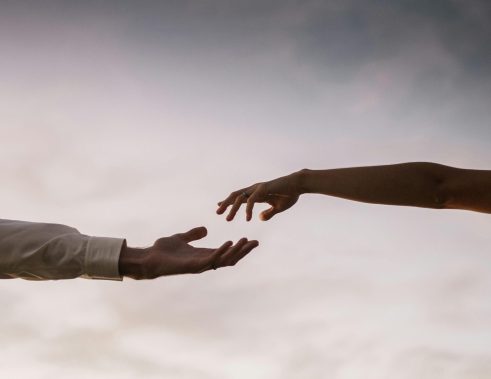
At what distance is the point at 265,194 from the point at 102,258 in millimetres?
1460

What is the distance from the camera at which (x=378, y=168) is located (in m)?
3.71

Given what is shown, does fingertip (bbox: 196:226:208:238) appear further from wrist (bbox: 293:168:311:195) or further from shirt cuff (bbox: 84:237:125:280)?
wrist (bbox: 293:168:311:195)

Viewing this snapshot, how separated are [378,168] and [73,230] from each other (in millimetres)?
1916

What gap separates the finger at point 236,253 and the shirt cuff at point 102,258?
21.0 inches

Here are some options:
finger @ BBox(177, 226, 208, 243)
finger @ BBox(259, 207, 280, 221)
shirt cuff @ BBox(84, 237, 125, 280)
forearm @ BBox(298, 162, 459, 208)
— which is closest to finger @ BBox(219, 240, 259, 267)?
finger @ BBox(177, 226, 208, 243)

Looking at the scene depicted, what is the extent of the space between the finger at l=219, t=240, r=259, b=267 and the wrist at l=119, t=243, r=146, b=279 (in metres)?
0.41

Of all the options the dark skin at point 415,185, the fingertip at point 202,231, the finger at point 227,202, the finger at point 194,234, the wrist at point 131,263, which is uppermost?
the finger at point 227,202

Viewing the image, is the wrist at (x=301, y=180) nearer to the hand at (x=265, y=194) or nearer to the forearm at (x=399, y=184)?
the hand at (x=265, y=194)

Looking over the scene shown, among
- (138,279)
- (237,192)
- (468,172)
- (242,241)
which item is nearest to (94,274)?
(138,279)

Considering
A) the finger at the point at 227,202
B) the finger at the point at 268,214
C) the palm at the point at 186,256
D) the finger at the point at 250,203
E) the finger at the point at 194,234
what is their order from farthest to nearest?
the finger at the point at 268,214, the finger at the point at 227,202, the finger at the point at 250,203, the finger at the point at 194,234, the palm at the point at 186,256

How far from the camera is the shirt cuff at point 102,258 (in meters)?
2.91

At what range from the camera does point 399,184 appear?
3.64 m

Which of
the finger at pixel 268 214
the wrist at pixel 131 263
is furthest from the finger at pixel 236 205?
the wrist at pixel 131 263

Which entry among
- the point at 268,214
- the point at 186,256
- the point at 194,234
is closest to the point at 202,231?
the point at 194,234
